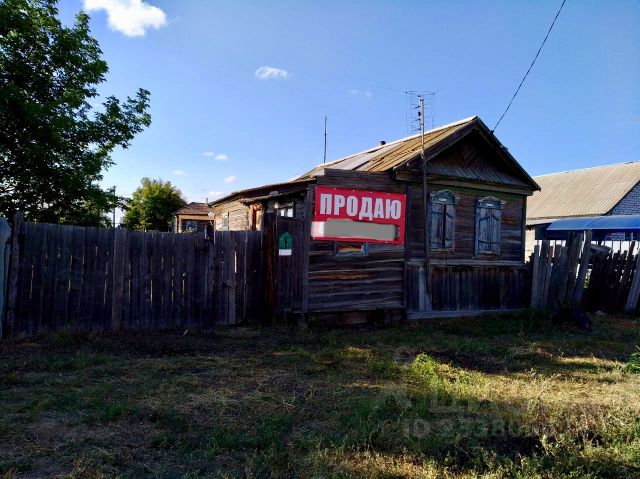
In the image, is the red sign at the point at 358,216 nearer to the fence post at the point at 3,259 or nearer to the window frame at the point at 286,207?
the window frame at the point at 286,207

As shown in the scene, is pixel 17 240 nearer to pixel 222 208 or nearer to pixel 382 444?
pixel 382 444

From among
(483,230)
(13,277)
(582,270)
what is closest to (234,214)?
(483,230)

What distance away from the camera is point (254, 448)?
11.4 feet

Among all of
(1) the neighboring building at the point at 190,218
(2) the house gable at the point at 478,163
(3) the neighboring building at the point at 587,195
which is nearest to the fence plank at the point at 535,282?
(2) the house gable at the point at 478,163

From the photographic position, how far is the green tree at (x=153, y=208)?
3650 cm

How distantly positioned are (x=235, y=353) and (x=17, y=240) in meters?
3.56

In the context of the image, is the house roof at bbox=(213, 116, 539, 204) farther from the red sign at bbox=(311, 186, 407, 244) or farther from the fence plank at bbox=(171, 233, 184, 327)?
the fence plank at bbox=(171, 233, 184, 327)

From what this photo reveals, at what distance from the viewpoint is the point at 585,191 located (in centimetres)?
3008

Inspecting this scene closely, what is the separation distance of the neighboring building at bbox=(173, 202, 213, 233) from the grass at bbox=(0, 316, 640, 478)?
2569cm

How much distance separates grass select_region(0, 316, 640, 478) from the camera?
128 inches

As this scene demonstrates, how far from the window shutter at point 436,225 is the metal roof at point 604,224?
11975 millimetres

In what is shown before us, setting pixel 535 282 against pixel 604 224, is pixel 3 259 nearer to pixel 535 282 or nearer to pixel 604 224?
pixel 535 282

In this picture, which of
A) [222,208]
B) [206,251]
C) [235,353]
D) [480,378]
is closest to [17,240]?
[206,251]

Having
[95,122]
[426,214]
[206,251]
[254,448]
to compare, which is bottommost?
[254,448]
